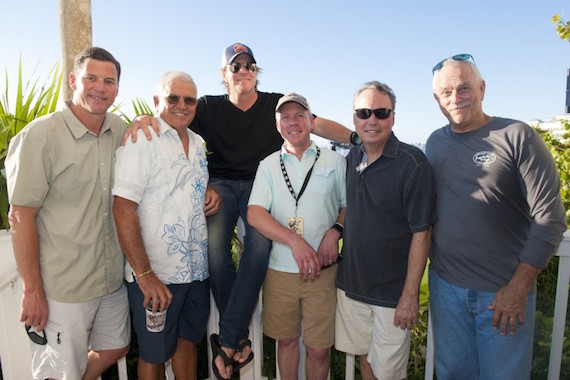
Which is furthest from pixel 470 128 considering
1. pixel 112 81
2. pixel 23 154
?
pixel 23 154

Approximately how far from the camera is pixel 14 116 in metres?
2.79

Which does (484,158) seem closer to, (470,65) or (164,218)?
(470,65)

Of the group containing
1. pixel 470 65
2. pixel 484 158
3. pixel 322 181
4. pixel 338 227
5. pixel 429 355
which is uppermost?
pixel 470 65

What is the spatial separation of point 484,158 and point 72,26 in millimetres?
4694

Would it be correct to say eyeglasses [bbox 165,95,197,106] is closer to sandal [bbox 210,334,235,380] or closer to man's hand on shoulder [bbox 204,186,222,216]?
man's hand on shoulder [bbox 204,186,222,216]

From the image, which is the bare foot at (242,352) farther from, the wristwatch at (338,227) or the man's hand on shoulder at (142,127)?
the man's hand on shoulder at (142,127)

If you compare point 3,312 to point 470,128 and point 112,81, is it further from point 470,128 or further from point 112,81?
point 470,128

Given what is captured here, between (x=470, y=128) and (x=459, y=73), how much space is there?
0.32 m

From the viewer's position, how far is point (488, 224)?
196 cm

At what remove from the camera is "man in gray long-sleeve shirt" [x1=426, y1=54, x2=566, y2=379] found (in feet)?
6.07

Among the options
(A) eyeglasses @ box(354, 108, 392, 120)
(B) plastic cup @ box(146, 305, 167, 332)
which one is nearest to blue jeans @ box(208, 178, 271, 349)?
(B) plastic cup @ box(146, 305, 167, 332)

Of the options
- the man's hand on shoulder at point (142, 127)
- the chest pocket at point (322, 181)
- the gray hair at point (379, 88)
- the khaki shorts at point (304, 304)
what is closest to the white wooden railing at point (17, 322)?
the khaki shorts at point (304, 304)

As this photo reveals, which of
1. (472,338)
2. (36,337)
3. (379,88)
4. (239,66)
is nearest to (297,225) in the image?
(379,88)

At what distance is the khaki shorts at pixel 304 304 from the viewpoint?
7.91ft
